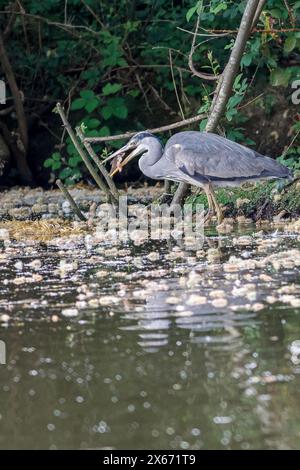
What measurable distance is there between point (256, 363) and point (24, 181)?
958cm

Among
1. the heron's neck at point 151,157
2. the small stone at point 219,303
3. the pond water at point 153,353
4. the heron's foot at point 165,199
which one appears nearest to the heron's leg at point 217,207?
the heron's neck at point 151,157

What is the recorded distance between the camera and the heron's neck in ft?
32.6

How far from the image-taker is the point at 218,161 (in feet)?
30.9

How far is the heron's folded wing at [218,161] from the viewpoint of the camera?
30.8 ft

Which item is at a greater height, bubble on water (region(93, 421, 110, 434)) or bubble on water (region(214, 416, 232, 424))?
bubble on water (region(214, 416, 232, 424))

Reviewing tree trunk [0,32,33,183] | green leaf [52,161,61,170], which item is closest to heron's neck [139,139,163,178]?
green leaf [52,161,61,170]

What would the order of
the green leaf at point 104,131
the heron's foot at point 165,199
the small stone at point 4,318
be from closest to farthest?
the small stone at point 4,318
the heron's foot at point 165,199
the green leaf at point 104,131

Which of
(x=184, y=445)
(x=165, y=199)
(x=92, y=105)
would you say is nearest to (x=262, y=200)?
(x=165, y=199)

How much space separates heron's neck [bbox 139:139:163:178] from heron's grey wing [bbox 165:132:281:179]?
48cm

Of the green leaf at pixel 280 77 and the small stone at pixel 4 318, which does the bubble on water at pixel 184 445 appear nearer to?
the small stone at pixel 4 318

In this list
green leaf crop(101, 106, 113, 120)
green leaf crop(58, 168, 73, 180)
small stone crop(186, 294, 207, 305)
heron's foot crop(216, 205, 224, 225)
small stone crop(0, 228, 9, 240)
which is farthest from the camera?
green leaf crop(58, 168, 73, 180)

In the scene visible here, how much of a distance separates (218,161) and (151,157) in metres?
0.78

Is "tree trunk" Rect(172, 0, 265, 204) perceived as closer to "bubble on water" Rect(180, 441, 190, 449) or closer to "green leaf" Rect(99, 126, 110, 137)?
"green leaf" Rect(99, 126, 110, 137)
